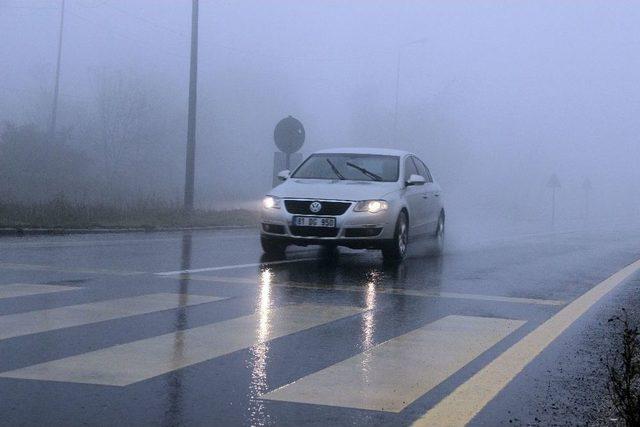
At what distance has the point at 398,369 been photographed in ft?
17.7

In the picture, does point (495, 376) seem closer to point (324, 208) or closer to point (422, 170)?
point (324, 208)

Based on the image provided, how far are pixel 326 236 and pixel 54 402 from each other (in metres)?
7.83

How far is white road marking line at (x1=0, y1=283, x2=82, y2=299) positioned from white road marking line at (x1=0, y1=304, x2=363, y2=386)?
2.02 meters

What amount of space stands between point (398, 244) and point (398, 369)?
735cm

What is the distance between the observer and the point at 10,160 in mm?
44250

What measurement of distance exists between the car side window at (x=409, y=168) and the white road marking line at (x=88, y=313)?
617 centimetres

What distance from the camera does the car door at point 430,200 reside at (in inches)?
579

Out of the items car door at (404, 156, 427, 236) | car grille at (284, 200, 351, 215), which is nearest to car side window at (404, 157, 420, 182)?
car door at (404, 156, 427, 236)

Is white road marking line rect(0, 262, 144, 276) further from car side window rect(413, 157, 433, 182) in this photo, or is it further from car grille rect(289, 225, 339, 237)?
car side window rect(413, 157, 433, 182)

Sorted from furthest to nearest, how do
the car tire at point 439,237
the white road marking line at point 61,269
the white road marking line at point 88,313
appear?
1. the car tire at point 439,237
2. the white road marking line at point 61,269
3. the white road marking line at point 88,313

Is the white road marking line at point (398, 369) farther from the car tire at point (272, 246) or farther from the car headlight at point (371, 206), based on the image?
the car tire at point (272, 246)

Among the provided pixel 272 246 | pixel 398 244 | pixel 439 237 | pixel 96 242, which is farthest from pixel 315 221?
pixel 439 237

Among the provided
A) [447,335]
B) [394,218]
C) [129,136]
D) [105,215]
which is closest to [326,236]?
[394,218]

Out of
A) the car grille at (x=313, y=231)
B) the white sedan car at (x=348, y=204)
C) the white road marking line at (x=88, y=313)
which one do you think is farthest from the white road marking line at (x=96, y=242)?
the white road marking line at (x=88, y=313)
